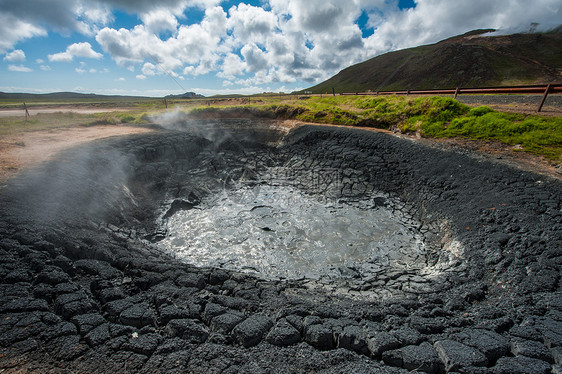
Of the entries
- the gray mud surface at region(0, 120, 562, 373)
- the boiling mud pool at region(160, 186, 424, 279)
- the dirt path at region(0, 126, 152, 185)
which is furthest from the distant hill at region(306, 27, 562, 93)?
the dirt path at region(0, 126, 152, 185)

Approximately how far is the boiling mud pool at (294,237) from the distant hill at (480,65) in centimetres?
6855

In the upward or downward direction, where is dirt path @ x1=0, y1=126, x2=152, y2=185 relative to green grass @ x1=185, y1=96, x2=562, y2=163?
downward

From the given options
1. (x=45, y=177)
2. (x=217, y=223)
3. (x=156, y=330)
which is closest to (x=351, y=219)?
(x=217, y=223)

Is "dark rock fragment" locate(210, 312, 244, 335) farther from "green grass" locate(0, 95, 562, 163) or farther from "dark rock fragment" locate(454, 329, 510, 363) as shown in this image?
"green grass" locate(0, 95, 562, 163)

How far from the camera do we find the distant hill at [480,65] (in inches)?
2335

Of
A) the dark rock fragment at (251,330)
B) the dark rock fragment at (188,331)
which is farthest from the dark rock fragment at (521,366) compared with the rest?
the dark rock fragment at (188,331)

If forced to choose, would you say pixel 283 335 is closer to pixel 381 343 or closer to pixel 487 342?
pixel 381 343

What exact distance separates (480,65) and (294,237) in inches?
3298

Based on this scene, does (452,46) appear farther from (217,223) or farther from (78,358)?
(78,358)

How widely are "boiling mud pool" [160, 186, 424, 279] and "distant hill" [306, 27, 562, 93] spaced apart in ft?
225

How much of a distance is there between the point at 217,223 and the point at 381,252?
7272 mm

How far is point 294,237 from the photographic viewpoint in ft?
35.0

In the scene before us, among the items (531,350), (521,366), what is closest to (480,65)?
(531,350)

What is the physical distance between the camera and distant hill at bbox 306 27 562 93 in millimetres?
59312
